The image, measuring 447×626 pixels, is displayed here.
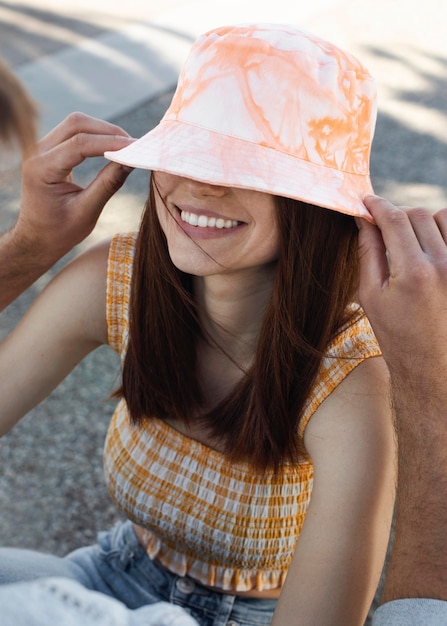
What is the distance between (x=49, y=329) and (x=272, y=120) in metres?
0.77

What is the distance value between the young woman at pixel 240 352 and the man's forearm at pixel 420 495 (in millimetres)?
158

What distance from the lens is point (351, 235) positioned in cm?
173

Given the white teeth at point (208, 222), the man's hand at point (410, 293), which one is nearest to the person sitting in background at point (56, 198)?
the white teeth at point (208, 222)

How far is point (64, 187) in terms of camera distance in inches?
75.5

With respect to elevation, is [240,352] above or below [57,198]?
below

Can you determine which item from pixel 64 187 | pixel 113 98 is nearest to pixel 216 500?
pixel 64 187

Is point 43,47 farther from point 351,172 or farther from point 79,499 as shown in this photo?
point 351,172

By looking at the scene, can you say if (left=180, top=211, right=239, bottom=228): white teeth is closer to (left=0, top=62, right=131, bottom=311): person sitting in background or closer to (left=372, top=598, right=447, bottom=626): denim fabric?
(left=0, top=62, right=131, bottom=311): person sitting in background

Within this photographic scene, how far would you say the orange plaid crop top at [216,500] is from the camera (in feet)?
6.00

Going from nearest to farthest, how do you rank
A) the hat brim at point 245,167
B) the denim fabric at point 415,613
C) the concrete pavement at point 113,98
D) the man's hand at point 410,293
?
the denim fabric at point 415,613
the man's hand at point 410,293
the hat brim at point 245,167
the concrete pavement at point 113,98

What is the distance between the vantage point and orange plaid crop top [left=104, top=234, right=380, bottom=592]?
1828 mm

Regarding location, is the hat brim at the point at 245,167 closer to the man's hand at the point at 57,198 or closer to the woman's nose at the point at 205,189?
the woman's nose at the point at 205,189

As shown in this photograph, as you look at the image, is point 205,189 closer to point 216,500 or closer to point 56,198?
point 56,198

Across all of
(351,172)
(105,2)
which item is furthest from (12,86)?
(105,2)
